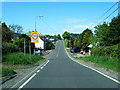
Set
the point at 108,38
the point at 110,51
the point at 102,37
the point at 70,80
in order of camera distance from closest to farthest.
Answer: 1. the point at 70,80
2. the point at 110,51
3. the point at 108,38
4. the point at 102,37

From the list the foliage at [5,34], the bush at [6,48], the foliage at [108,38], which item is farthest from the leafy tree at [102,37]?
the foliage at [5,34]

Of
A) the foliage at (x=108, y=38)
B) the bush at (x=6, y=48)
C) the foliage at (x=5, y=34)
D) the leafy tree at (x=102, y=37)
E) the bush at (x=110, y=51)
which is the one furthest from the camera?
the leafy tree at (x=102, y=37)

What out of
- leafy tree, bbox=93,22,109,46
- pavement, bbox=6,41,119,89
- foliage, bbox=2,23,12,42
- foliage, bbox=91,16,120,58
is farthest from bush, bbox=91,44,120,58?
foliage, bbox=2,23,12,42

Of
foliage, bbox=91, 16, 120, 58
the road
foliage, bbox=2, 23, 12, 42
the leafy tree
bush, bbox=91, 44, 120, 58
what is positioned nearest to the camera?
the road

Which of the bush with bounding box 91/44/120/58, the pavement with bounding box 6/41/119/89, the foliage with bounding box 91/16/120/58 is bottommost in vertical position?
the pavement with bounding box 6/41/119/89

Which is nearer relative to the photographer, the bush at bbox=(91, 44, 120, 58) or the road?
the road

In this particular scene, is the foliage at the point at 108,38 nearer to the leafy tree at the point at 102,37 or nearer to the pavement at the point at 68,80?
the leafy tree at the point at 102,37

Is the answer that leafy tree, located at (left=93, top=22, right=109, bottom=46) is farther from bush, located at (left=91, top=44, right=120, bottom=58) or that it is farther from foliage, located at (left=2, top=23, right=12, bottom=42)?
foliage, located at (left=2, top=23, right=12, bottom=42)

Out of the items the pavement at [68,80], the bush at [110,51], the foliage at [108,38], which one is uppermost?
the foliage at [108,38]

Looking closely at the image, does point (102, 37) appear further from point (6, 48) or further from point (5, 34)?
point (6, 48)

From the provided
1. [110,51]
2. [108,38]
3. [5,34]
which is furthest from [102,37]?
[5,34]

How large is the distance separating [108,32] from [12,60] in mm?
25834

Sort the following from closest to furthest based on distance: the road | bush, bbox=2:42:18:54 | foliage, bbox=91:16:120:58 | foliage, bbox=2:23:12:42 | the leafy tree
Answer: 1. the road
2. bush, bbox=2:42:18:54
3. foliage, bbox=91:16:120:58
4. foliage, bbox=2:23:12:42
5. the leafy tree

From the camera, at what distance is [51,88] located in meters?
9.98
